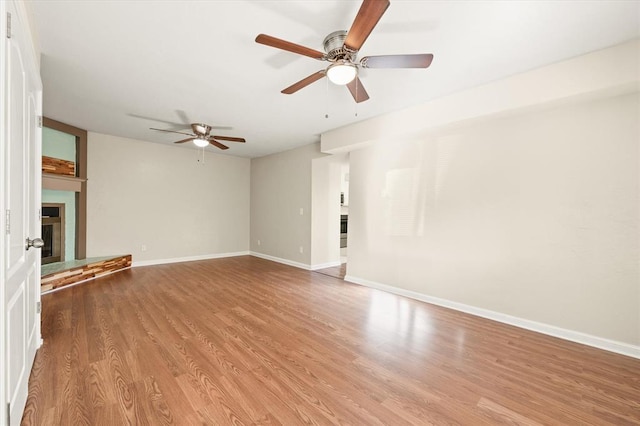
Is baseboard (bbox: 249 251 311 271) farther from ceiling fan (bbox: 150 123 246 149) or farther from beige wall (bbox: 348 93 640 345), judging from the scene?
ceiling fan (bbox: 150 123 246 149)

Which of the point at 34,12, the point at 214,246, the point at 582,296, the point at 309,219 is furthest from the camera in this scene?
the point at 214,246

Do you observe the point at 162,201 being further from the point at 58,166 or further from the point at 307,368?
the point at 307,368

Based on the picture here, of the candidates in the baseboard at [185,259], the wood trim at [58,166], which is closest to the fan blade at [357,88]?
the wood trim at [58,166]

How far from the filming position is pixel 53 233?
4398mm

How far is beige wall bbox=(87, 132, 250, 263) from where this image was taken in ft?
16.4

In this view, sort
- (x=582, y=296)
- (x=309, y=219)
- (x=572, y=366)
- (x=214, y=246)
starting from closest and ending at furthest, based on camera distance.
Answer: (x=572, y=366), (x=582, y=296), (x=309, y=219), (x=214, y=246)

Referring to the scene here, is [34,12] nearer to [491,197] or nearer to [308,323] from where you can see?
[308,323]

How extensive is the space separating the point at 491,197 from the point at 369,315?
196 cm

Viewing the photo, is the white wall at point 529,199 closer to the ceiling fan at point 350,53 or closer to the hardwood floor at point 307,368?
the hardwood floor at point 307,368

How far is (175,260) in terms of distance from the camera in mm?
5902

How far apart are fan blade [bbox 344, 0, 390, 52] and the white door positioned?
5.46 ft

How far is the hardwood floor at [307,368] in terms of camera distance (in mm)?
1580

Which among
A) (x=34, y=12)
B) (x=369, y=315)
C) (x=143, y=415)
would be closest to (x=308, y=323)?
(x=369, y=315)

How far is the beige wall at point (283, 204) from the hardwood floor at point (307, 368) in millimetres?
2394
